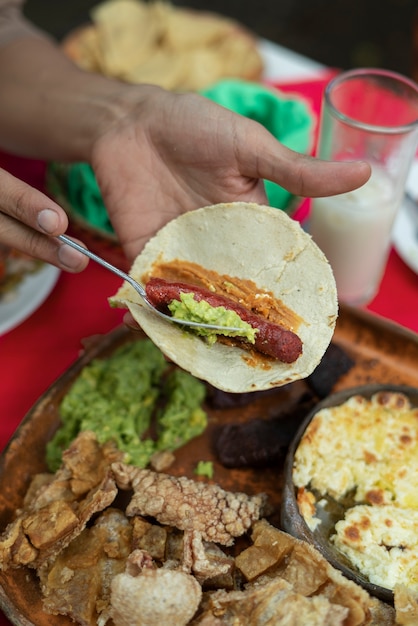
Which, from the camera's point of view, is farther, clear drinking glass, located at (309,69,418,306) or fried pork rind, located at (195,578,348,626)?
clear drinking glass, located at (309,69,418,306)

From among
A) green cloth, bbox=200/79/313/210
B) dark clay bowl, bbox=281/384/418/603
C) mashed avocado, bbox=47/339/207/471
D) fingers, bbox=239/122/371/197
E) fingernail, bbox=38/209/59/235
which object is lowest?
mashed avocado, bbox=47/339/207/471

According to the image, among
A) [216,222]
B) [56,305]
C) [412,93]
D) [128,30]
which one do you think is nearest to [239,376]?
[216,222]

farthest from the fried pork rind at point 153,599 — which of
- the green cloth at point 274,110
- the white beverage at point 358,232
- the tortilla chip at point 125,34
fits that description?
the tortilla chip at point 125,34

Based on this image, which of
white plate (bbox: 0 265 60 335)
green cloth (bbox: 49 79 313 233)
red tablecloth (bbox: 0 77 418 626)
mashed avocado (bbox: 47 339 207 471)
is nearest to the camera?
mashed avocado (bbox: 47 339 207 471)

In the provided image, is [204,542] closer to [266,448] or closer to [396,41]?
[266,448]

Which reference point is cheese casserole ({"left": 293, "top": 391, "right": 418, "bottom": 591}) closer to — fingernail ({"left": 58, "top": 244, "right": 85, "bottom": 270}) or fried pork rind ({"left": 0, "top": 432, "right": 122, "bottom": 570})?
fried pork rind ({"left": 0, "top": 432, "right": 122, "bottom": 570})

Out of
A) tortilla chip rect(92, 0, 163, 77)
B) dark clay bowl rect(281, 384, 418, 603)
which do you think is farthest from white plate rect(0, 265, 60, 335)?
tortilla chip rect(92, 0, 163, 77)
